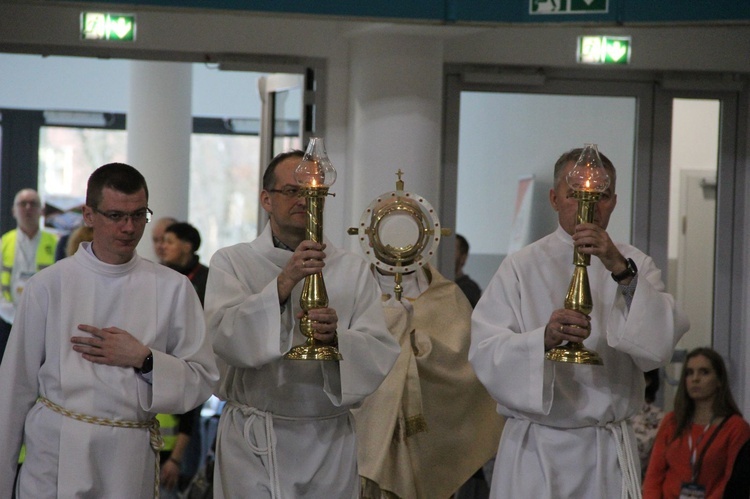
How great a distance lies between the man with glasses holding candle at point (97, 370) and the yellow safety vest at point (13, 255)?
19.7 ft

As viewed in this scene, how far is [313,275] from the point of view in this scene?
3.94 m

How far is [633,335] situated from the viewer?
3.98 meters

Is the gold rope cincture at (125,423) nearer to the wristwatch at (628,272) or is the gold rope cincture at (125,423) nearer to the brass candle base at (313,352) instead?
the brass candle base at (313,352)

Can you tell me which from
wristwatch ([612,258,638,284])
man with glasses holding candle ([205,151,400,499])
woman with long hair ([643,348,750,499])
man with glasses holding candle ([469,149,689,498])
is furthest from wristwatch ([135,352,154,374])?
woman with long hair ([643,348,750,499])

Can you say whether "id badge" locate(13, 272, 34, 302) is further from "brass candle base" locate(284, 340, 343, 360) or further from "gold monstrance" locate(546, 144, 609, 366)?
"gold monstrance" locate(546, 144, 609, 366)

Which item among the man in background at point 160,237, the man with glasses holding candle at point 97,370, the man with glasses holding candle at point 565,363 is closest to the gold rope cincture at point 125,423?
the man with glasses holding candle at point 97,370

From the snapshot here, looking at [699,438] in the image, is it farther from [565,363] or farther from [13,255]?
[13,255]

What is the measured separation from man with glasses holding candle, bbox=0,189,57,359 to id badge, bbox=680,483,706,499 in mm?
5669

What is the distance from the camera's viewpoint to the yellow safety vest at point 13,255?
9570 millimetres

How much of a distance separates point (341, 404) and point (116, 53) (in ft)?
14.3

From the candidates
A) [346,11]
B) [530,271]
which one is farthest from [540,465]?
[346,11]

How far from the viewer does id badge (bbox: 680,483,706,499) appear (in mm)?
6121

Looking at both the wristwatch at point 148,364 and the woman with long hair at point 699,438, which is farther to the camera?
the woman with long hair at point 699,438

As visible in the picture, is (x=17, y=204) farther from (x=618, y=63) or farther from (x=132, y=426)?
(x=132, y=426)
